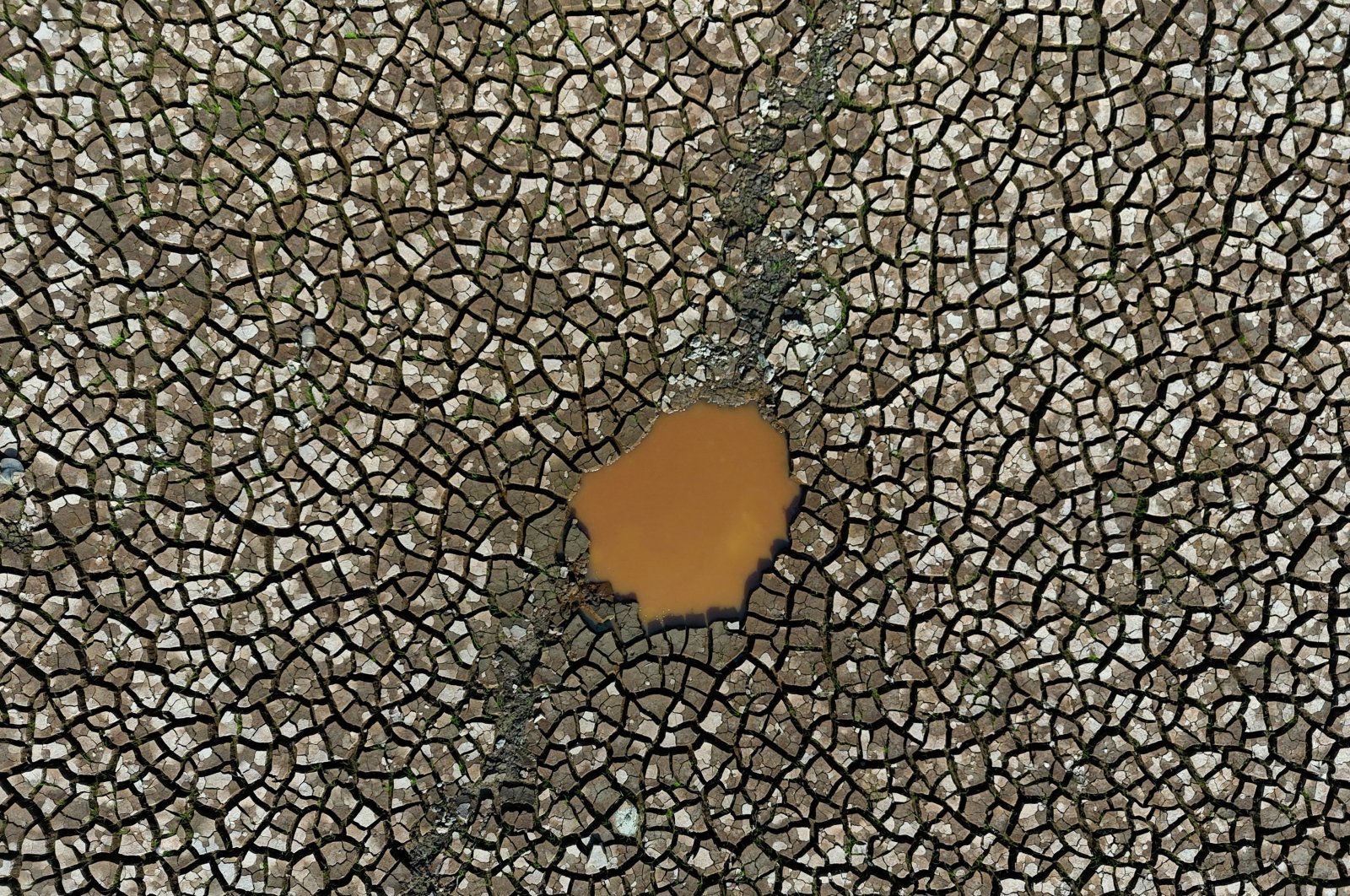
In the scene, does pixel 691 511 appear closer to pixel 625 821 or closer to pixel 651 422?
pixel 651 422

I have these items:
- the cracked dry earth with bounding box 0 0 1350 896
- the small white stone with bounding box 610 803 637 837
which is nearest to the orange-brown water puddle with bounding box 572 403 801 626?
the cracked dry earth with bounding box 0 0 1350 896

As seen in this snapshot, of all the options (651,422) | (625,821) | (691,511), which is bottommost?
(625,821)

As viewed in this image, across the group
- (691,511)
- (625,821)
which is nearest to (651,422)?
(691,511)

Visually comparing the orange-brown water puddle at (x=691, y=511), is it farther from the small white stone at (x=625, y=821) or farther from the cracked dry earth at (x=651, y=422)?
the small white stone at (x=625, y=821)

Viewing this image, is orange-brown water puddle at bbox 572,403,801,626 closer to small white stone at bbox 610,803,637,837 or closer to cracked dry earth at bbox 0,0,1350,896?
cracked dry earth at bbox 0,0,1350,896

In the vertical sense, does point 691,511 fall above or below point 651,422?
below
